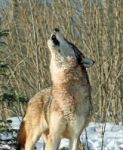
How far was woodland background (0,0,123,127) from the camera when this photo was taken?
31.8ft

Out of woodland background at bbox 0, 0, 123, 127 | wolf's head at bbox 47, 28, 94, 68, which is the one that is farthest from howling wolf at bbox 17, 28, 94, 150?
woodland background at bbox 0, 0, 123, 127

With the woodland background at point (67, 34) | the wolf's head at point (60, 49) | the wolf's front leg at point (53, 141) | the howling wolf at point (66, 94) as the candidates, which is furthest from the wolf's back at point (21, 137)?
the woodland background at point (67, 34)

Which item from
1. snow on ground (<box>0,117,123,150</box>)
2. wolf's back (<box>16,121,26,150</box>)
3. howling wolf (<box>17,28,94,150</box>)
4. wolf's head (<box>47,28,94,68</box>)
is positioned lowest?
snow on ground (<box>0,117,123,150</box>)

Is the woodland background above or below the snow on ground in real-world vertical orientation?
above

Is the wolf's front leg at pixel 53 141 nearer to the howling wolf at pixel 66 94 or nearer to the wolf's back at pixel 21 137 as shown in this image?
the howling wolf at pixel 66 94

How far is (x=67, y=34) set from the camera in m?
9.88

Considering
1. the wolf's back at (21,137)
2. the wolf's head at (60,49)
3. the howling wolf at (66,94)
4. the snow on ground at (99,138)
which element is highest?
the wolf's head at (60,49)

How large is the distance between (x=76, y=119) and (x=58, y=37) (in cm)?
79

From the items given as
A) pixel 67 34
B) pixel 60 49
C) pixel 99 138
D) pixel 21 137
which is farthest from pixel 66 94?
pixel 67 34

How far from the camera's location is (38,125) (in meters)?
5.12

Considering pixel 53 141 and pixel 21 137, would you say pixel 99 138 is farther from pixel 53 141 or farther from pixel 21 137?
pixel 53 141

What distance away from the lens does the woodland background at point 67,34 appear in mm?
9680

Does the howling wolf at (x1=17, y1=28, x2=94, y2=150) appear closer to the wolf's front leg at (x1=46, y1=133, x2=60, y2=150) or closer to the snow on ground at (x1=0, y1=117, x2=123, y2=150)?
the wolf's front leg at (x1=46, y1=133, x2=60, y2=150)

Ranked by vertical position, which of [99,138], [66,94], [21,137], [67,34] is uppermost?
[67,34]
